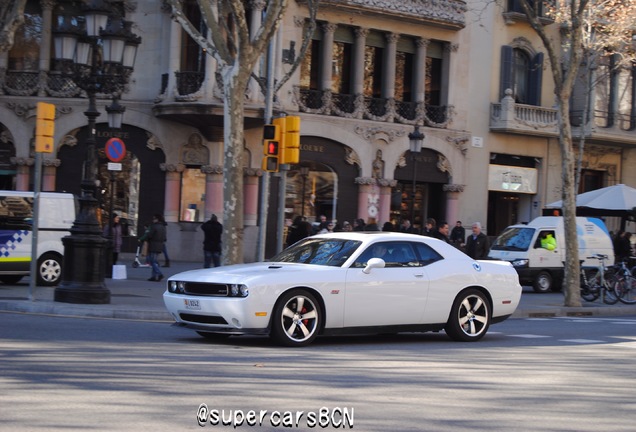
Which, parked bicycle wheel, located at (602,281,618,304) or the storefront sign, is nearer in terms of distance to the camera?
parked bicycle wheel, located at (602,281,618,304)

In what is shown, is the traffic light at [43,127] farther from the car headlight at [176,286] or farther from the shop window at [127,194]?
the shop window at [127,194]

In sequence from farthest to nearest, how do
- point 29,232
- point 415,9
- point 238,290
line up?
point 415,9
point 29,232
point 238,290

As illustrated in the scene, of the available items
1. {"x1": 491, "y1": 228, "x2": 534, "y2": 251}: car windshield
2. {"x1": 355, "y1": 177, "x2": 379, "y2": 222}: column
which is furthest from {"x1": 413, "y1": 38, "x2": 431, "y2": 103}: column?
{"x1": 491, "y1": 228, "x2": 534, "y2": 251}: car windshield

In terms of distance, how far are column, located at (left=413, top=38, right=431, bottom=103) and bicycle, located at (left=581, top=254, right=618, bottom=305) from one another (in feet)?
42.4

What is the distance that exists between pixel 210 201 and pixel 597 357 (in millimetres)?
22390

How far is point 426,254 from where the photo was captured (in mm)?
14367

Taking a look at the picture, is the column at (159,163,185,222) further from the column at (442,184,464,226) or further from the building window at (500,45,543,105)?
the building window at (500,45,543,105)

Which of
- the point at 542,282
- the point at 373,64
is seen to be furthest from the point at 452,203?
the point at 542,282

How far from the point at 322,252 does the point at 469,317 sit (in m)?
2.38

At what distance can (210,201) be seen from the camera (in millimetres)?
34531

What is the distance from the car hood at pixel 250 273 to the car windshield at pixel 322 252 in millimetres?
246

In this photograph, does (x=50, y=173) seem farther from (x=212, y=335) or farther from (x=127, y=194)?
(x=212, y=335)

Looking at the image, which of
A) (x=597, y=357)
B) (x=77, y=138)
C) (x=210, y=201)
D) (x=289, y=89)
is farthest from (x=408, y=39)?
(x=597, y=357)

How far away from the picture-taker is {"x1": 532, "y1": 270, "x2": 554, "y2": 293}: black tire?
29812mm
